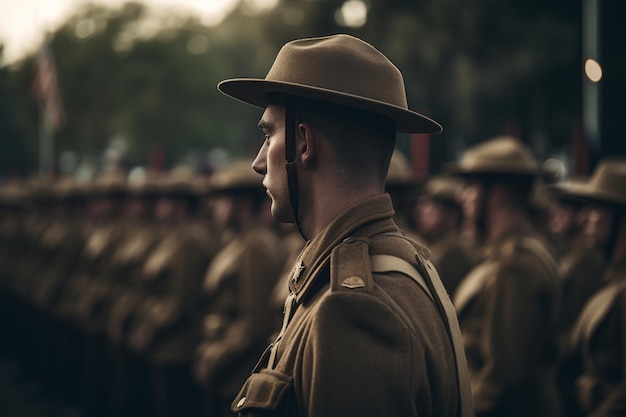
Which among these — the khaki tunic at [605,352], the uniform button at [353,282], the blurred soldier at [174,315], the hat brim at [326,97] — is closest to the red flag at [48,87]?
the blurred soldier at [174,315]

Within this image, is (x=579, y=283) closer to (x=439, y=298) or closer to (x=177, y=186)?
(x=177, y=186)

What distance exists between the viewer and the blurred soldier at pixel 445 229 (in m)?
7.27

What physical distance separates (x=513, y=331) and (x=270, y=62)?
29.6 m

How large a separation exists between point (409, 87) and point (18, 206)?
1189 cm

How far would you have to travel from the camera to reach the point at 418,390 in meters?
2.18

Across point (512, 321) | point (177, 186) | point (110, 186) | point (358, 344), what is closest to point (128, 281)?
point (177, 186)

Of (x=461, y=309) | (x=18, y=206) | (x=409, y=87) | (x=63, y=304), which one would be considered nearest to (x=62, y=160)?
(x=409, y=87)

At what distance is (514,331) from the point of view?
15.6 ft

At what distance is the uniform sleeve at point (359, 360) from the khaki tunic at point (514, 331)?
274 centimetres

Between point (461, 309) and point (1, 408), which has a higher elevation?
point (461, 309)

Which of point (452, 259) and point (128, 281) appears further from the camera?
point (128, 281)

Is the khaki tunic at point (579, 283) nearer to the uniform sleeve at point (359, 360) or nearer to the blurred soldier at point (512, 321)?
the blurred soldier at point (512, 321)

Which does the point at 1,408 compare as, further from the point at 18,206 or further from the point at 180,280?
the point at 18,206

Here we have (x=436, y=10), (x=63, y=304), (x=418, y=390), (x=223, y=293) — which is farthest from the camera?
(x=436, y=10)
